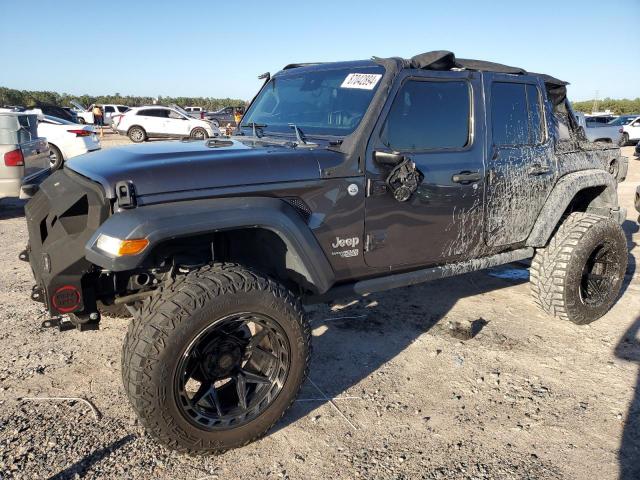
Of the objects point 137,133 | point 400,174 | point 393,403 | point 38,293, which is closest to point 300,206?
point 400,174

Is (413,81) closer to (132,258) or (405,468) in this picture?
(132,258)

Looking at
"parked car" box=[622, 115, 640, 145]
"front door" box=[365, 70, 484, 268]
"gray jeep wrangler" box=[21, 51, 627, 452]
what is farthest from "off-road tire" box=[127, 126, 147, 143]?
"parked car" box=[622, 115, 640, 145]

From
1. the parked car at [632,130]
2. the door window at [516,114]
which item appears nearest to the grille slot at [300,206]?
the door window at [516,114]

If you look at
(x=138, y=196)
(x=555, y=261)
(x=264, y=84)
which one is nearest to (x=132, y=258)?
(x=138, y=196)

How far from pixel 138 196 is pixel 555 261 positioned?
3.31 m

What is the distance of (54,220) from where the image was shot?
2848 millimetres

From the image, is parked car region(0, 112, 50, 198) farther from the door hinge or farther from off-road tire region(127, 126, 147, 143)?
off-road tire region(127, 126, 147, 143)

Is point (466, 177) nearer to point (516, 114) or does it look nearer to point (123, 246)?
point (516, 114)

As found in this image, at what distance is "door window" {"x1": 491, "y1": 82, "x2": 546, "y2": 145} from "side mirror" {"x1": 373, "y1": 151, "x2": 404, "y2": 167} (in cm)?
108

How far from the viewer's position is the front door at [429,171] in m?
3.11

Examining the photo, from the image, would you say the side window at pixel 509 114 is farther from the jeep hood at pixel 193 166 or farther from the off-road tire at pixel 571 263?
the jeep hood at pixel 193 166

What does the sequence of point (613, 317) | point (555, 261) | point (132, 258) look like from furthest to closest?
point (613, 317) → point (555, 261) → point (132, 258)

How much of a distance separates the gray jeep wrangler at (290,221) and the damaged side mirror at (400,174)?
1 centimetres

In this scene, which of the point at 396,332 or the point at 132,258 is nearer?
the point at 132,258
